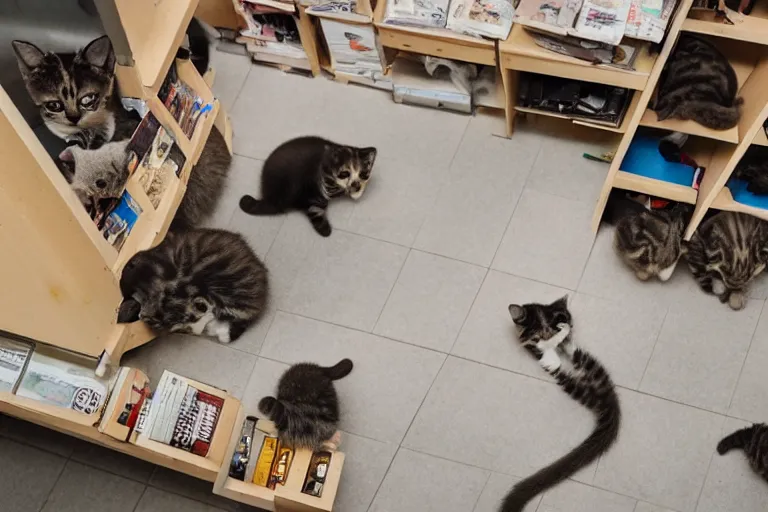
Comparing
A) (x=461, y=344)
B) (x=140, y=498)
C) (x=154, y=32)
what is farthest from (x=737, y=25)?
(x=140, y=498)

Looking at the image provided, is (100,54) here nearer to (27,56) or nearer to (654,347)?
(27,56)

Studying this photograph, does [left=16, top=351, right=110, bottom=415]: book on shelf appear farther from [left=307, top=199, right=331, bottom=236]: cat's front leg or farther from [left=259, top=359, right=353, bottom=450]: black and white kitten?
[left=307, top=199, right=331, bottom=236]: cat's front leg

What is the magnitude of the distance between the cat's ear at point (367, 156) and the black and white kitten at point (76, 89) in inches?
33.6

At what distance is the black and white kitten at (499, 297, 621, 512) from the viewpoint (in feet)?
8.36

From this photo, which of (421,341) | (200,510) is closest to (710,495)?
(421,341)

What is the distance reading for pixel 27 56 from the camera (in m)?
2.51

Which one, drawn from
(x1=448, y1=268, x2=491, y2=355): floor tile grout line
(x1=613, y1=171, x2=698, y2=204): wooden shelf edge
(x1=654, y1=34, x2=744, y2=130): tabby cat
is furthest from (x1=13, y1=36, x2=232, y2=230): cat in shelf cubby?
(x1=654, y1=34, x2=744, y2=130): tabby cat

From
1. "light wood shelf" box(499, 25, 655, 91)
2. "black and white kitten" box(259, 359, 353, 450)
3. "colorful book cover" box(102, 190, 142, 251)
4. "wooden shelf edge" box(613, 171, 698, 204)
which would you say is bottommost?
"black and white kitten" box(259, 359, 353, 450)

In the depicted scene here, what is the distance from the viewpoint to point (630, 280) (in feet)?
9.39

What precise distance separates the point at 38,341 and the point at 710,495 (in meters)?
2.27

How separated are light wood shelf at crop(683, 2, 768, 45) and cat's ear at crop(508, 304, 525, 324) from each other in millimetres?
1036

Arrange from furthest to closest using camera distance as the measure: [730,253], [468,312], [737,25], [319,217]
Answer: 1. [319,217]
2. [468,312]
3. [730,253]
4. [737,25]

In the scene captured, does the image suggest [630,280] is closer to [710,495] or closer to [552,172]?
[552,172]

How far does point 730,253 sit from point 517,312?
30.3 inches
